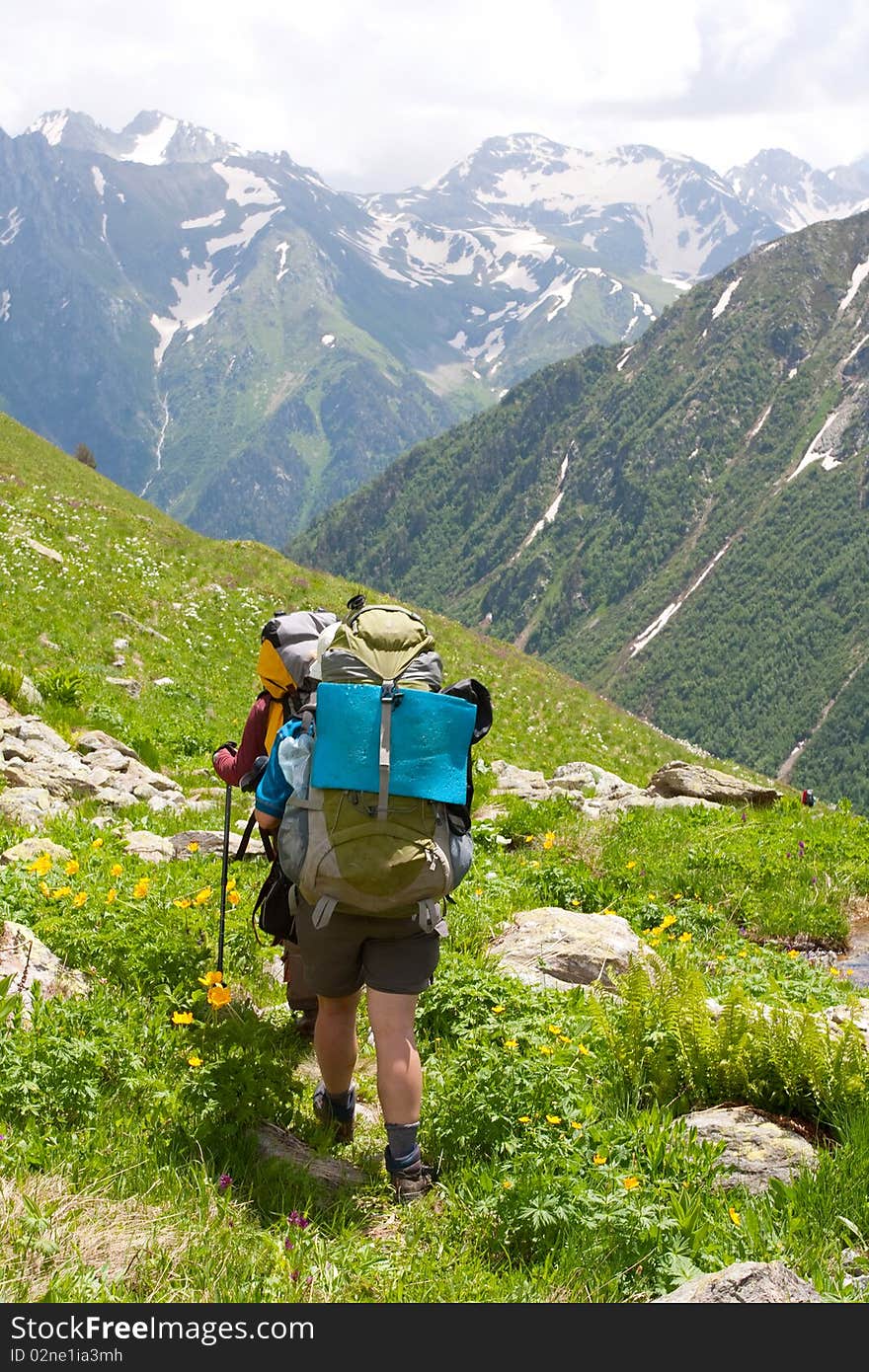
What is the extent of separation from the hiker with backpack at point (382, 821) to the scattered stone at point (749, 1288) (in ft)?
5.01

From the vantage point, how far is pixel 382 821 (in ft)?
14.4

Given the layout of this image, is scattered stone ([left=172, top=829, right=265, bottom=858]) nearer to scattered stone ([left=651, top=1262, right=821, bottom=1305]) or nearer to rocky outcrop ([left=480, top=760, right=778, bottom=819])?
scattered stone ([left=651, top=1262, right=821, bottom=1305])

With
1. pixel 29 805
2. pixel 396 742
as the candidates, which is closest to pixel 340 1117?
pixel 396 742

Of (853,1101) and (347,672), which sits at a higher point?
(347,672)

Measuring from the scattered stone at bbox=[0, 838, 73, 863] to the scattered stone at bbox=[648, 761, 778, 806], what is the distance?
1096 centimetres

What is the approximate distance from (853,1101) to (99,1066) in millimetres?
3904

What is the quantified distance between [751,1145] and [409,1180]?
67.6 inches

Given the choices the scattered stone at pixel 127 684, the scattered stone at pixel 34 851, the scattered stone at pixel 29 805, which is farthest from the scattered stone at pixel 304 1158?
the scattered stone at pixel 127 684

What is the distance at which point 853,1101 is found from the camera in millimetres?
5109

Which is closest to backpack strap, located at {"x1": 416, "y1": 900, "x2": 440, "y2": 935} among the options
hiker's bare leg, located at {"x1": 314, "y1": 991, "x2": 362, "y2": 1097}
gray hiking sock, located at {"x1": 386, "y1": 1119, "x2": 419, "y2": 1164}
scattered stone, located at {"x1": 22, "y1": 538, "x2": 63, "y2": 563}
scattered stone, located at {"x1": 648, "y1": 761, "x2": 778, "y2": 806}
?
hiker's bare leg, located at {"x1": 314, "y1": 991, "x2": 362, "y2": 1097}

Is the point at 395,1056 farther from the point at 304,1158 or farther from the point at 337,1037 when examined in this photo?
the point at 304,1158
